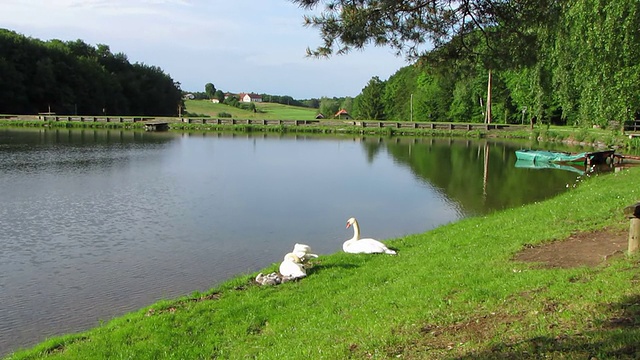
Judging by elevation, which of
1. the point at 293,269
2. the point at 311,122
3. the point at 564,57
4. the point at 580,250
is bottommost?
the point at 293,269

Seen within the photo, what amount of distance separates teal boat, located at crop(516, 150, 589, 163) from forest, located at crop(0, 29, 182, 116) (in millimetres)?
76712

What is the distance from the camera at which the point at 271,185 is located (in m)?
26.2

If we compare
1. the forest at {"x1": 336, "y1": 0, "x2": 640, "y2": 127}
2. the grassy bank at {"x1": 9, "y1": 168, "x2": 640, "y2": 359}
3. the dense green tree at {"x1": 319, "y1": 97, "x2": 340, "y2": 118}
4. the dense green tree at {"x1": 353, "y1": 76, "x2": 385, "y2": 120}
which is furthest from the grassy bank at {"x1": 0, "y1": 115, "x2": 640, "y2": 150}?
the dense green tree at {"x1": 319, "y1": 97, "x2": 340, "y2": 118}

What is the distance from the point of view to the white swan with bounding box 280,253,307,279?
33.7 feet

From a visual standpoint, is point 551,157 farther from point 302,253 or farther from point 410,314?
point 410,314

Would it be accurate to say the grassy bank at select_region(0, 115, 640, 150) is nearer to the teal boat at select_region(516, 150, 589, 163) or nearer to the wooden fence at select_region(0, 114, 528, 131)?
the wooden fence at select_region(0, 114, 528, 131)

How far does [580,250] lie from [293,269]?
16.5ft

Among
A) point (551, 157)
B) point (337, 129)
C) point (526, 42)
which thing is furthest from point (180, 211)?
point (337, 129)

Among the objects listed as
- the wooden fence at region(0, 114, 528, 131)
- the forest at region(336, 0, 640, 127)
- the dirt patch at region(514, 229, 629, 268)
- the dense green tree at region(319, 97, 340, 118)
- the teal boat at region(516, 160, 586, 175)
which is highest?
the dense green tree at region(319, 97, 340, 118)

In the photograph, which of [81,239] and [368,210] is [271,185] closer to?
[368,210]

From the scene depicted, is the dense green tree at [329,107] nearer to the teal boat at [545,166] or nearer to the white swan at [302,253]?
the teal boat at [545,166]

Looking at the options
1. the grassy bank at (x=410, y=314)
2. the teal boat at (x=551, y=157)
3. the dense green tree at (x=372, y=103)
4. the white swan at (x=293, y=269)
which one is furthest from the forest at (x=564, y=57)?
the dense green tree at (x=372, y=103)

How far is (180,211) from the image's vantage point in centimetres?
1912

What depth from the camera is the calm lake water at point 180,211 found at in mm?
11133
